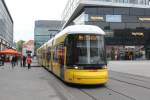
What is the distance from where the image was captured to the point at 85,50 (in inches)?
715

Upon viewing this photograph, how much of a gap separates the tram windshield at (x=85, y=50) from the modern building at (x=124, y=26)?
56358 mm

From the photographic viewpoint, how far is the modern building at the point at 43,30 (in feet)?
439

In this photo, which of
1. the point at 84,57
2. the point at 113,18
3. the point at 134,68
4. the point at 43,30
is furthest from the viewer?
the point at 43,30

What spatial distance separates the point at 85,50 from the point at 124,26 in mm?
58855

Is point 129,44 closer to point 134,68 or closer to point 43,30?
point 134,68

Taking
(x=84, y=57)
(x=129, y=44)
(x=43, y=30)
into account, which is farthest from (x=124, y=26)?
(x=43, y=30)

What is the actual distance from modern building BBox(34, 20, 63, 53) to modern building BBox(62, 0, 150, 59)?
52.7 metres

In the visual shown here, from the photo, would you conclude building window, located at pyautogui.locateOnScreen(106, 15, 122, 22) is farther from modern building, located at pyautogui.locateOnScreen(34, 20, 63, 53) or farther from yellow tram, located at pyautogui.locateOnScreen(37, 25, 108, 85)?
yellow tram, located at pyautogui.locateOnScreen(37, 25, 108, 85)

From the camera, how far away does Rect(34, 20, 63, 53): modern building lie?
134 meters

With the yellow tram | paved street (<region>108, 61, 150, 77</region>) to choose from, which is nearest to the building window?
paved street (<region>108, 61, 150, 77</region>)

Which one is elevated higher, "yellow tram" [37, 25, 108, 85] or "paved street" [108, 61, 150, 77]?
"yellow tram" [37, 25, 108, 85]

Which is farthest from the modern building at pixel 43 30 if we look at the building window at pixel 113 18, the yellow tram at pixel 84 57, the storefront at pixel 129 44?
the yellow tram at pixel 84 57

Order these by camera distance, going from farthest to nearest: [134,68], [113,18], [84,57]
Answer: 1. [113,18]
2. [134,68]
3. [84,57]

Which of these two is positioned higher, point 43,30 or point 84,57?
point 43,30
